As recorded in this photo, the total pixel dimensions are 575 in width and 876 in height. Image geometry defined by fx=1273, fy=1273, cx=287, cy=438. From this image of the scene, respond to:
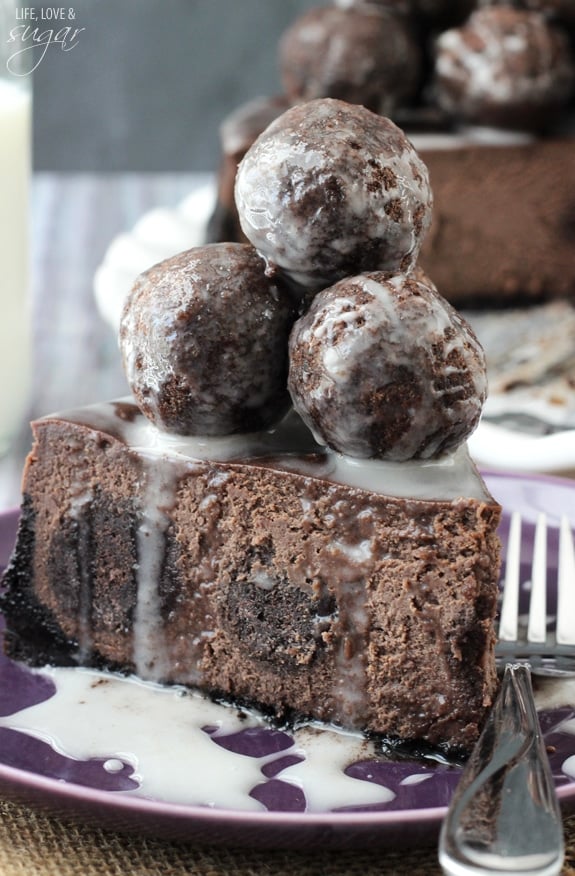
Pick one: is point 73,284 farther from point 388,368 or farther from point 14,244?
point 388,368

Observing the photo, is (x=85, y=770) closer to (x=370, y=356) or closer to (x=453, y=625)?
(x=453, y=625)

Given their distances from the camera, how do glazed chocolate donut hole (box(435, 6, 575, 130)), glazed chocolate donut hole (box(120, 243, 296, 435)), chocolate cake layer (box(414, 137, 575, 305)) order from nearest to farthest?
glazed chocolate donut hole (box(120, 243, 296, 435))
glazed chocolate donut hole (box(435, 6, 575, 130))
chocolate cake layer (box(414, 137, 575, 305))

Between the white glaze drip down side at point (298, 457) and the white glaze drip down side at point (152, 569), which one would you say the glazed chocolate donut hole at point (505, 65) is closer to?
the white glaze drip down side at point (298, 457)

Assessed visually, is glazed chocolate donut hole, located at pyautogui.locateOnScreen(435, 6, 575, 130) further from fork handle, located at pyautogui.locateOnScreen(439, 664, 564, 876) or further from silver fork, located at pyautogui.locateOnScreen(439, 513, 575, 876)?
fork handle, located at pyautogui.locateOnScreen(439, 664, 564, 876)

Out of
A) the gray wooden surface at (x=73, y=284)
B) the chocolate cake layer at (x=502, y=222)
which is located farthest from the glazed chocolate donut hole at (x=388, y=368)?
the chocolate cake layer at (x=502, y=222)

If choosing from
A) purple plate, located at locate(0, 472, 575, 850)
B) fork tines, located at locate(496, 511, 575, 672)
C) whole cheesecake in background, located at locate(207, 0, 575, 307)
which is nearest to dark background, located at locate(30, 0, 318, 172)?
whole cheesecake in background, located at locate(207, 0, 575, 307)

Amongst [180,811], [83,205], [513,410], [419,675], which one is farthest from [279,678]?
[83,205]
